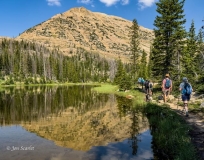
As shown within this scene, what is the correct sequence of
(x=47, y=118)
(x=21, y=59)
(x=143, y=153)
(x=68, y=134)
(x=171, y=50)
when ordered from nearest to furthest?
(x=143, y=153) < (x=68, y=134) < (x=47, y=118) < (x=171, y=50) < (x=21, y=59)

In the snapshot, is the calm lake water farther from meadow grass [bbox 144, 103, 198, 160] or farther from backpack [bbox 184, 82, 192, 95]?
backpack [bbox 184, 82, 192, 95]

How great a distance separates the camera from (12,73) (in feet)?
392

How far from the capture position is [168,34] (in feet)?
117

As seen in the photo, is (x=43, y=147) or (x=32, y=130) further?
(x=32, y=130)

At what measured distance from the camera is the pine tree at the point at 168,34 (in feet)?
113

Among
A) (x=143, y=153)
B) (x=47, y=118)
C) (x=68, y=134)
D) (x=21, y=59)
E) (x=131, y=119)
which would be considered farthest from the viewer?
(x=21, y=59)

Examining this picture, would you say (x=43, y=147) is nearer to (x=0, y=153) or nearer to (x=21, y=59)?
(x=0, y=153)

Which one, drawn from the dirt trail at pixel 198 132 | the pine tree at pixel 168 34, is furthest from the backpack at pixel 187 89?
the pine tree at pixel 168 34

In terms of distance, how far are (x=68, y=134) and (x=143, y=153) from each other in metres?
5.59

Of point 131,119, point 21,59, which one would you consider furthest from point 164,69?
point 21,59

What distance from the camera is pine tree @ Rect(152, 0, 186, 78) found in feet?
113

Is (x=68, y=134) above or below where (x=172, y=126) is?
below

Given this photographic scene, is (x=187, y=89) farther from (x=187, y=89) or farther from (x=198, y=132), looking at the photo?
(x=198, y=132)

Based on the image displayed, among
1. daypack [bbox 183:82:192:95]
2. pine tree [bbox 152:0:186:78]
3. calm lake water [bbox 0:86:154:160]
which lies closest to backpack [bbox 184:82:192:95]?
daypack [bbox 183:82:192:95]
